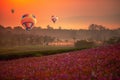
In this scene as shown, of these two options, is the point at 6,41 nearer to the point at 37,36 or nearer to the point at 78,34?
the point at 37,36

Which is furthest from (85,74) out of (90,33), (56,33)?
(56,33)

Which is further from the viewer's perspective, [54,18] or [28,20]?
[54,18]

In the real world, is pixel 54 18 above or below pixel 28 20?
above

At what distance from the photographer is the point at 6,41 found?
141 feet

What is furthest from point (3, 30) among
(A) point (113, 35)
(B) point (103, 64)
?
(B) point (103, 64)

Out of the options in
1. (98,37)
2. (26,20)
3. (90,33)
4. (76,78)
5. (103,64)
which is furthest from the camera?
(90,33)

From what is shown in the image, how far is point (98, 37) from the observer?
39.9 m

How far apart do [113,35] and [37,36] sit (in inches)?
826

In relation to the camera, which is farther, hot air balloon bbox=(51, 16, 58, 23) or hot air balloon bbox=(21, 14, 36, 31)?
hot air balloon bbox=(51, 16, 58, 23)

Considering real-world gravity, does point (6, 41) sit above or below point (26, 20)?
below

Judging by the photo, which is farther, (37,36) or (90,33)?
(37,36)

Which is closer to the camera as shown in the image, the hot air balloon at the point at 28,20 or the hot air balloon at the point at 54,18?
the hot air balloon at the point at 28,20

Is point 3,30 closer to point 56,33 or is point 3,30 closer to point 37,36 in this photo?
point 37,36

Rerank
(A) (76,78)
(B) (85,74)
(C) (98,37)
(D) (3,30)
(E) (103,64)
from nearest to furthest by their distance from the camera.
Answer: (A) (76,78)
(B) (85,74)
(E) (103,64)
(C) (98,37)
(D) (3,30)
